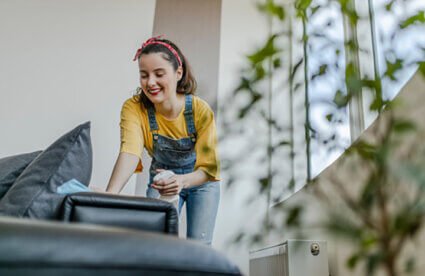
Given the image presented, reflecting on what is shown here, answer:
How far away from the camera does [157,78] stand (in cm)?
201

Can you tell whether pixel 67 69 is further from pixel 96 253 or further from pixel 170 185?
pixel 96 253

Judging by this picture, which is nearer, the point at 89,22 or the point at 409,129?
the point at 409,129

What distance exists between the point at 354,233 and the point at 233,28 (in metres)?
3.18

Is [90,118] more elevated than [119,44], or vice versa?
[119,44]

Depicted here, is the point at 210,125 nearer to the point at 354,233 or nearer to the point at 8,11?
the point at 354,233

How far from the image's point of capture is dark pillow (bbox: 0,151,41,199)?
143 centimetres

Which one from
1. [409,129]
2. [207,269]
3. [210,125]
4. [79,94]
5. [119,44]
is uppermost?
[119,44]

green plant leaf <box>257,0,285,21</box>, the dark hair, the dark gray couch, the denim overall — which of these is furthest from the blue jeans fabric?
green plant leaf <box>257,0,285,21</box>

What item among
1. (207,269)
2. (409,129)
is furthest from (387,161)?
(207,269)

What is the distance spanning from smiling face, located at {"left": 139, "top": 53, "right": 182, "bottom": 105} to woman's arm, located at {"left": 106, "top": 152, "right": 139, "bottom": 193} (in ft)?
1.06

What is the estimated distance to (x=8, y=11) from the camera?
3.14 m

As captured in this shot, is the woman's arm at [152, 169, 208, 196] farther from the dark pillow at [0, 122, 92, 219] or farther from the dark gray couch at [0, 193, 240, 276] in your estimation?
the dark gray couch at [0, 193, 240, 276]

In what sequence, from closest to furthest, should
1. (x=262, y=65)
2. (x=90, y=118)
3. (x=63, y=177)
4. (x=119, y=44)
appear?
1. (x=262, y=65)
2. (x=63, y=177)
3. (x=90, y=118)
4. (x=119, y=44)

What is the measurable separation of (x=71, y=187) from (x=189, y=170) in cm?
90
